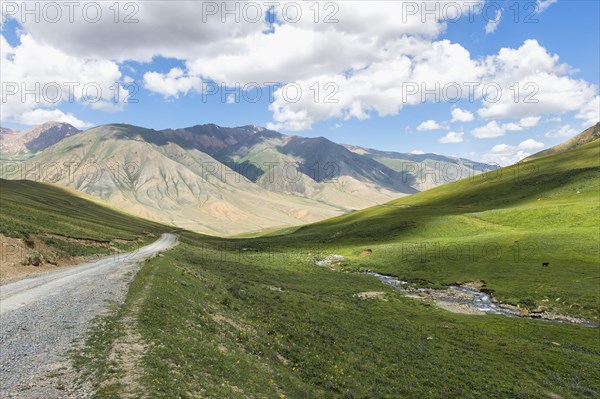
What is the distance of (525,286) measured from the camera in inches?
2064

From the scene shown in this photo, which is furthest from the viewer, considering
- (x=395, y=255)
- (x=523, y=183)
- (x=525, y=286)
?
(x=523, y=183)

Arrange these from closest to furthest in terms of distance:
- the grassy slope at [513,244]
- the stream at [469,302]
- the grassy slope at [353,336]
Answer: the grassy slope at [353,336] → the stream at [469,302] → the grassy slope at [513,244]

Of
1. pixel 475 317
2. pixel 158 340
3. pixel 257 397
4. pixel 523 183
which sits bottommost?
pixel 475 317

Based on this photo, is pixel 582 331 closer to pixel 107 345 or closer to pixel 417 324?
pixel 417 324

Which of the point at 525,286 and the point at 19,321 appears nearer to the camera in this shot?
the point at 19,321

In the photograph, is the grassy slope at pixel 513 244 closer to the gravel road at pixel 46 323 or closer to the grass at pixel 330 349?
the grass at pixel 330 349

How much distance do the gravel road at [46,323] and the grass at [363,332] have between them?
1362 mm

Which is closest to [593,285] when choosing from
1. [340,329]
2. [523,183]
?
[340,329]

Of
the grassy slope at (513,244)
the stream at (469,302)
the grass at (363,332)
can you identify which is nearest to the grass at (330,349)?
the grass at (363,332)

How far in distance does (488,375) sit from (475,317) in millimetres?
18581

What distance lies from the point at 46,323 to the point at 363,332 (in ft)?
85.4

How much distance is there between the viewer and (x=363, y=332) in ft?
109

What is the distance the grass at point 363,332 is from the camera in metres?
19.7

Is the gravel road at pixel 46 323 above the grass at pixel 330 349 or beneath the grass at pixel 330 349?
above
